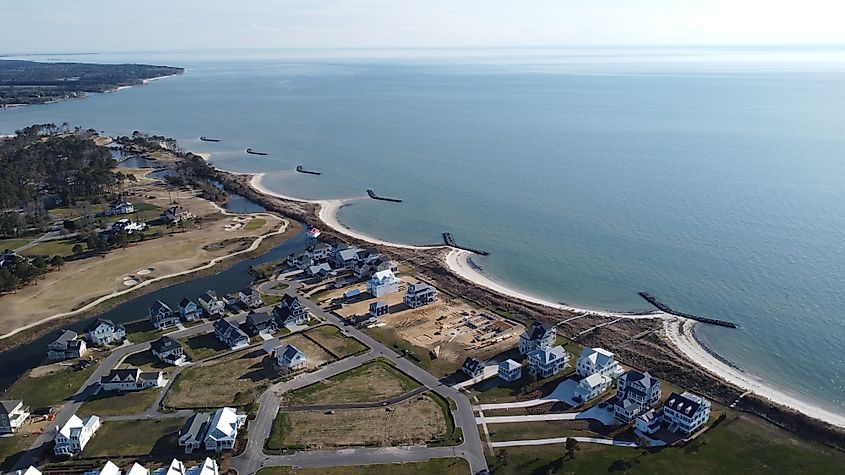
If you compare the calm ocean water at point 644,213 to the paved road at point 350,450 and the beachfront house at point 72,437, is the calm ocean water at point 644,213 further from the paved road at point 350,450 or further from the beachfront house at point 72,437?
the beachfront house at point 72,437

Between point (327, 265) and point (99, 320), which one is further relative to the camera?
point (327, 265)

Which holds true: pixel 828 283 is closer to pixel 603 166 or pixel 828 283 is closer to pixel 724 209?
pixel 724 209

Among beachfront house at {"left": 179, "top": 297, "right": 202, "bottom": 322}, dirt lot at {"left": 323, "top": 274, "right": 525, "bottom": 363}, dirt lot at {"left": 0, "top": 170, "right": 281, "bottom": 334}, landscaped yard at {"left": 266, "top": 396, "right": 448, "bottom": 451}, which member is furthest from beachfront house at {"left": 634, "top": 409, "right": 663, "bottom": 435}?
dirt lot at {"left": 0, "top": 170, "right": 281, "bottom": 334}

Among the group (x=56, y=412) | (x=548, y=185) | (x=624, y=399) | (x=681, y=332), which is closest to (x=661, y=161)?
(x=548, y=185)

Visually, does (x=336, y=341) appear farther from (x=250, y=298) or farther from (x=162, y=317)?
(x=162, y=317)

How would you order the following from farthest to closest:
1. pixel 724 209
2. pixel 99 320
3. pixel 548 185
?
pixel 548 185, pixel 724 209, pixel 99 320

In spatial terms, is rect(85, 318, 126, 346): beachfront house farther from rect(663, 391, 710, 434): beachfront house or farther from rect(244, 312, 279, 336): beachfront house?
rect(663, 391, 710, 434): beachfront house
